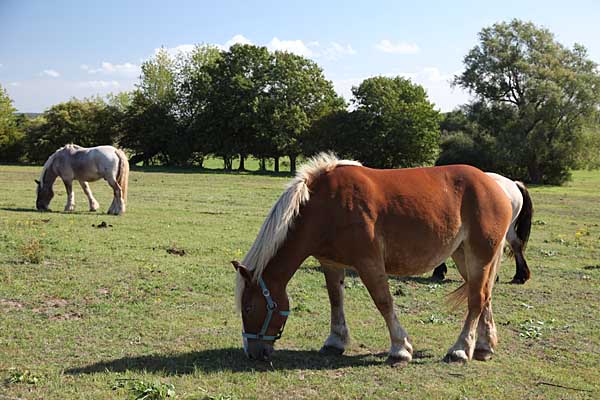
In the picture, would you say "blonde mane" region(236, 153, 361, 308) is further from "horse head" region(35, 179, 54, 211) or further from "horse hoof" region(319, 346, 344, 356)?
"horse head" region(35, 179, 54, 211)

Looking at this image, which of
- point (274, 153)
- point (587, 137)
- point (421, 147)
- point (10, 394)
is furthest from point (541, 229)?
point (274, 153)

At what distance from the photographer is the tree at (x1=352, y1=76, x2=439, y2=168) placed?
151 ft

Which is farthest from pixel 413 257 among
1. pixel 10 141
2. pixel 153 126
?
pixel 10 141

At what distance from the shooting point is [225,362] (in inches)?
226

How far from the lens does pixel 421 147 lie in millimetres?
46125

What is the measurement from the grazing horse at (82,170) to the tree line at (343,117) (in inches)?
1217

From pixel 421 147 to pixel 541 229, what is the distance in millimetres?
29135

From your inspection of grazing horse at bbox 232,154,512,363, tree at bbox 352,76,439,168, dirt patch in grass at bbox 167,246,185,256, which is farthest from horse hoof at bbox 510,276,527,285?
tree at bbox 352,76,439,168

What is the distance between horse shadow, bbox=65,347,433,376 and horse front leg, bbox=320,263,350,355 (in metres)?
0.12

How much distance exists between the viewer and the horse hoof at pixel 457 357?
6000 millimetres

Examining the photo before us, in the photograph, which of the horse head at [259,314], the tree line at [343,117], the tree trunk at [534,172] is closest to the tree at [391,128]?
the tree line at [343,117]

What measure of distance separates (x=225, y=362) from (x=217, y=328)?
1.26m

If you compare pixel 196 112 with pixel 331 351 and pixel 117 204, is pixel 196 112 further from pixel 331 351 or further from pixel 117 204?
pixel 331 351

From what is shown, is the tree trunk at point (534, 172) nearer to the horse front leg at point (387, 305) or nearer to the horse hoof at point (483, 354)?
the horse hoof at point (483, 354)
